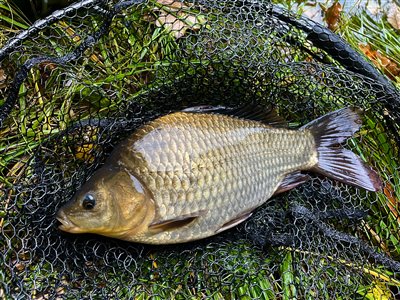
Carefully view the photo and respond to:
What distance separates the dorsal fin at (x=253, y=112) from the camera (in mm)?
1735

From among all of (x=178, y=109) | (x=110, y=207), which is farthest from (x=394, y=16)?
(x=110, y=207)

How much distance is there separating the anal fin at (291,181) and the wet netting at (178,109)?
0.06 meters

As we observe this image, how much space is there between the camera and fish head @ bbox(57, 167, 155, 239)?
1.48 meters

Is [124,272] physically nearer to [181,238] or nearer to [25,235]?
[181,238]

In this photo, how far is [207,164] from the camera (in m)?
1.62

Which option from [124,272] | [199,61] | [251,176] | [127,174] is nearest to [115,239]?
[124,272]

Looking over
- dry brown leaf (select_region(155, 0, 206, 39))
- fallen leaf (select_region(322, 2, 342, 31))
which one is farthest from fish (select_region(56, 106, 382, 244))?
fallen leaf (select_region(322, 2, 342, 31))

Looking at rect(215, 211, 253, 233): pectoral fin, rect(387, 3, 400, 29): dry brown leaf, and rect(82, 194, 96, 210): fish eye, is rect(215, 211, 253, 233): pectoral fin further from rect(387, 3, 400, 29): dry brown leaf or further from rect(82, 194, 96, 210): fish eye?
rect(387, 3, 400, 29): dry brown leaf

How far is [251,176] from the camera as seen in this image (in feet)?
5.51

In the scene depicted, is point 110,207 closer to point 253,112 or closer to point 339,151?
point 253,112

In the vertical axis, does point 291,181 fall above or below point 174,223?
above

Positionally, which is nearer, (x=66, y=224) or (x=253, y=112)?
(x=66, y=224)

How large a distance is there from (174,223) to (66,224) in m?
0.30

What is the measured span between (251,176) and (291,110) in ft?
1.14
